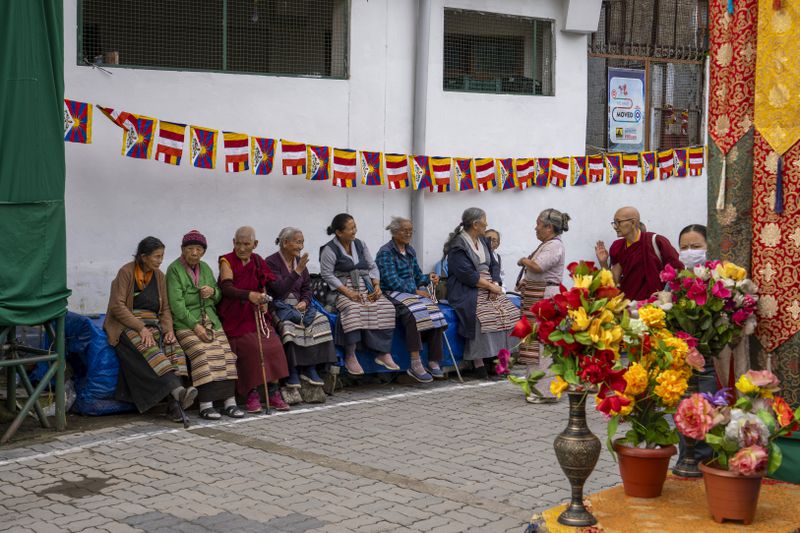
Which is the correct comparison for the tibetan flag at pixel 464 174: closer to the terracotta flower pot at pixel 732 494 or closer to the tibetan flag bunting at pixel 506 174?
the tibetan flag bunting at pixel 506 174

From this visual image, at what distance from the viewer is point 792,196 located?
5000 mm

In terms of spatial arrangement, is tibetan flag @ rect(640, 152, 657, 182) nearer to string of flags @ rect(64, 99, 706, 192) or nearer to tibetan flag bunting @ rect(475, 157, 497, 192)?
string of flags @ rect(64, 99, 706, 192)

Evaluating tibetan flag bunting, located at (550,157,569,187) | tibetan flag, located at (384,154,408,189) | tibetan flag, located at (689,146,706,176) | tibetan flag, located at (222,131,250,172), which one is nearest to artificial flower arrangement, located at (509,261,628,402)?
tibetan flag, located at (222,131,250,172)

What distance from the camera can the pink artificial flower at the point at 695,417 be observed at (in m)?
4.14

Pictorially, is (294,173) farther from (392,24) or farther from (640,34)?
(640,34)

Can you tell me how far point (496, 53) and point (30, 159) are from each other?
21.9ft

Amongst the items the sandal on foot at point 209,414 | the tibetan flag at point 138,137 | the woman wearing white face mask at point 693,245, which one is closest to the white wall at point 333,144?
the tibetan flag at point 138,137

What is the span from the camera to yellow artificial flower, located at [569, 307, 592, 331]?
13.8 feet

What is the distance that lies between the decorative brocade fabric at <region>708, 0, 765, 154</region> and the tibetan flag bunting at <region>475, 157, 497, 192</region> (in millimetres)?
7017

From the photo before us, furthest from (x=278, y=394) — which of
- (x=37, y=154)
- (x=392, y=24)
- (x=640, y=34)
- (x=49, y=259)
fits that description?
(x=640, y=34)

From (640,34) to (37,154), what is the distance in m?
9.10

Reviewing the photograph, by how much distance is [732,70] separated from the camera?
5168mm

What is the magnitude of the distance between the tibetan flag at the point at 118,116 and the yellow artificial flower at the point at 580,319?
21.3ft

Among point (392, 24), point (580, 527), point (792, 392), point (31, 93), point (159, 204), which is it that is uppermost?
point (392, 24)
